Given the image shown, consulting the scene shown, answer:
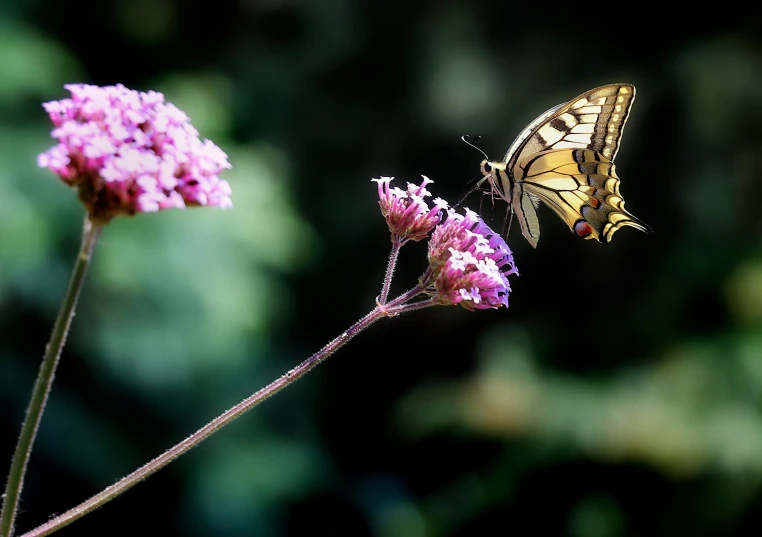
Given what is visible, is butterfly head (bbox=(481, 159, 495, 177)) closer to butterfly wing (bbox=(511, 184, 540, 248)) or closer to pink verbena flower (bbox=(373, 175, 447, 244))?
butterfly wing (bbox=(511, 184, 540, 248))

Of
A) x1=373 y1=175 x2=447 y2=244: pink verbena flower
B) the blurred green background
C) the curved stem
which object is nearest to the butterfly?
x1=373 y1=175 x2=447 y2=244: pink verbena flower

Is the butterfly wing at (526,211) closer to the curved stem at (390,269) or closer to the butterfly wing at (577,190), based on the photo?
the butterfly wing at (577,190)

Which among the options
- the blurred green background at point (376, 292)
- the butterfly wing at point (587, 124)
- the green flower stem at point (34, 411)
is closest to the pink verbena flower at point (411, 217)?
the butterfly wing at point (587, 124)

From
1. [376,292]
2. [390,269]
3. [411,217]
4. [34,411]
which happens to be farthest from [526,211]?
[376,292]

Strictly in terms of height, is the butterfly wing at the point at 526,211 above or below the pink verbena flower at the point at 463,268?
above

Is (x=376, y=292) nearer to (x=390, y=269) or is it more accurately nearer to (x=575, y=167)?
(x=575, y=167)

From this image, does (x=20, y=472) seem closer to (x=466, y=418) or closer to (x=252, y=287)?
(x=252, y=287)
